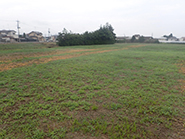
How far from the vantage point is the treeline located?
38691 millimetres

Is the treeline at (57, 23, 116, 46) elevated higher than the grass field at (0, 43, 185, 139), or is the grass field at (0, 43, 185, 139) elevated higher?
the treeline at (57, 23, 116, 46)

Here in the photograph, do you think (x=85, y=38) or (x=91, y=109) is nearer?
(x=91, y=109)

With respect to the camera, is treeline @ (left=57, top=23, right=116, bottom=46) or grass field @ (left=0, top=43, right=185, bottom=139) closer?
grass field @ (left=0, top=43, right=185, bottom=139)

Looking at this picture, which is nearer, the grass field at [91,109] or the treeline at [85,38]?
the grass field at [91,109]

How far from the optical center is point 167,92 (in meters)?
5.03

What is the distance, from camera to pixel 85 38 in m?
42.8

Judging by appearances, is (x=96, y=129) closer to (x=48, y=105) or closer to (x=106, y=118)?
(x=106, y=118)

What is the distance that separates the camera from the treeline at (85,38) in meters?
38.7

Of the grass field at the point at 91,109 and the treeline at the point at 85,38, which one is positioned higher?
the treeline at the point at 85,38

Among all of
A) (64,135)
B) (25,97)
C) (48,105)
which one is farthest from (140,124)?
(25,97)

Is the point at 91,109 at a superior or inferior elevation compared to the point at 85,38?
inferior

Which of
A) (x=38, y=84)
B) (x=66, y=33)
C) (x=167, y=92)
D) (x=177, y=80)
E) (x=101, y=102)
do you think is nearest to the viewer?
(x=101, y=102)

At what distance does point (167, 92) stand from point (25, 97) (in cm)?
585

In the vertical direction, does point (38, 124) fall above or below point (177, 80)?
below
